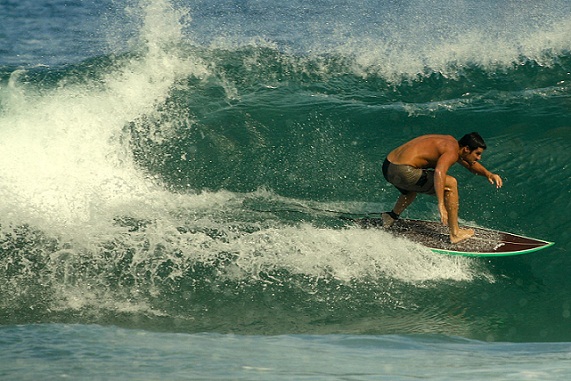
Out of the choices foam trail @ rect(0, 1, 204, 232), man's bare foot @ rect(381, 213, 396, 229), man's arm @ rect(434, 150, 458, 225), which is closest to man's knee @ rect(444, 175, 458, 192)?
man's arm @ rect(434, 150, 458, 225)

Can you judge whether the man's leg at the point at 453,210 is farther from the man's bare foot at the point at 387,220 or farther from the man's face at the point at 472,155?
the man's bare foot at the point at 387,220

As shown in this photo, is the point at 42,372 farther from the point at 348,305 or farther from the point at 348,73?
the point at 348,73

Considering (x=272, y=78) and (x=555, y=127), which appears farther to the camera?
(x=272, y=78)

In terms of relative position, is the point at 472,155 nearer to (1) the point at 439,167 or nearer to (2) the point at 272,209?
(1) the point at 439,167

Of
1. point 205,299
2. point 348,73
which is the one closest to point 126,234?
point 205,299

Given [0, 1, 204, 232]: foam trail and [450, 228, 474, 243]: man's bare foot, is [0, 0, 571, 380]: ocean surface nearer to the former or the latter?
[0, 1, 204, 232]: foam trail

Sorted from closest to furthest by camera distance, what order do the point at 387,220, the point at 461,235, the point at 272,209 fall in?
the point at 461,235, the point at 387,220, the point at 272,209

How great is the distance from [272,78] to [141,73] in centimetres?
218

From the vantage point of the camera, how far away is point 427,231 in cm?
815

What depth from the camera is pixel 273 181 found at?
9891 mm

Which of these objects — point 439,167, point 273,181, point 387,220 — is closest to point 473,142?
point 439,167

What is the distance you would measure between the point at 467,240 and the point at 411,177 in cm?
90

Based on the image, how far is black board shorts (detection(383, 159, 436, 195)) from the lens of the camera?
7.69 meters

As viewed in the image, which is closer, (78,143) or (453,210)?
(453,210)
